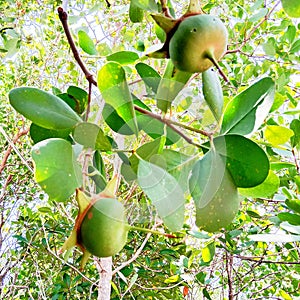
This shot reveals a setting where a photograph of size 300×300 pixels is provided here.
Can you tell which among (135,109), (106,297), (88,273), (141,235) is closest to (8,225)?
(88,273)

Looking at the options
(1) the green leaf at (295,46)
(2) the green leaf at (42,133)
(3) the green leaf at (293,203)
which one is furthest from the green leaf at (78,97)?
(1) the green leaf at (295,46)

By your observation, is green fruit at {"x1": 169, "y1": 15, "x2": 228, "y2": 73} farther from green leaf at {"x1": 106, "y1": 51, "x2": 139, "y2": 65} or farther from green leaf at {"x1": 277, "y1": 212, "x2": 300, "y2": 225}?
green leaf at {"x1": 277, "y1": 212, "x2": 300, "y2": 225}

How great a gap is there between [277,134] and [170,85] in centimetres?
13

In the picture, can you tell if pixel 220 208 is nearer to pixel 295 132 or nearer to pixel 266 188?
pixel 266 188

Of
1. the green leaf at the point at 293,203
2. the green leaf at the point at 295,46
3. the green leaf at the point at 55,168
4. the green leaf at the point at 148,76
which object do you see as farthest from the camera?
the green leaf at the point at 295,46

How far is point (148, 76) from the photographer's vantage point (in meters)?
0.42

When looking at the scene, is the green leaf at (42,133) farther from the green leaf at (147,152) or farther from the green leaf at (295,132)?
the green leaf at (295,132)

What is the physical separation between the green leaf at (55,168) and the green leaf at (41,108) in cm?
4

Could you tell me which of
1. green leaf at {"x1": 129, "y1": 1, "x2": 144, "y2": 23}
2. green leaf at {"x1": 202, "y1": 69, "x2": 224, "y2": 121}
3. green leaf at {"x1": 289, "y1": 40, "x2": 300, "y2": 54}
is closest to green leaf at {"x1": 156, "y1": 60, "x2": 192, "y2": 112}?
green leaf at {"x1": 202, "y1": 69, "x2": 224, "y2": 121}

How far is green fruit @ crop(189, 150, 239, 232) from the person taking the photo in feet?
1.03

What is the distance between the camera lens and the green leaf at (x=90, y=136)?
35 centimetres

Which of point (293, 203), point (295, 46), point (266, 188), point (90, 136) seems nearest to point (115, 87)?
point (90, 136)

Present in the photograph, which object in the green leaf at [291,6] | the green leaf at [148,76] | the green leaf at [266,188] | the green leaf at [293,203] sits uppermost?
the green leaf at [291,6]

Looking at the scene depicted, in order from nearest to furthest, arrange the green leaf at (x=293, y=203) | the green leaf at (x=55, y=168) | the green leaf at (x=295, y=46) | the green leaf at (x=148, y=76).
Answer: the green leaf at (x=55, y=168) → the green leaf at (x=148, y=76) → the green leaf at (x=293, y=203) → the green leaf at (x=295, y=46)
